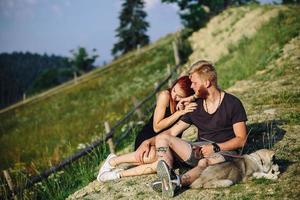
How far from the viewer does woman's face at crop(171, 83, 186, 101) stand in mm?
5116

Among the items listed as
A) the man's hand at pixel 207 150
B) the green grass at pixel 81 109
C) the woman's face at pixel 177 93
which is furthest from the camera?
the green grass at pixel 81 109

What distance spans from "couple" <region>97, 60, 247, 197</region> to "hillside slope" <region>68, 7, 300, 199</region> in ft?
0.96

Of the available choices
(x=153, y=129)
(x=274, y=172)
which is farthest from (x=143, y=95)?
(x=274, y=172)

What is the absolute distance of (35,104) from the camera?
33500 millimetres

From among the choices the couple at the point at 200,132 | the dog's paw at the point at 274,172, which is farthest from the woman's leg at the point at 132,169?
the dog's paw at the point at 274,172

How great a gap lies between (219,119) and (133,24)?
47.3m

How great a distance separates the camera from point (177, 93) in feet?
16.9

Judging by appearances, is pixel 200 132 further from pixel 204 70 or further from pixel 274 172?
pixel 274 172

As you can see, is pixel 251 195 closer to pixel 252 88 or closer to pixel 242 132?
pixel 242 132

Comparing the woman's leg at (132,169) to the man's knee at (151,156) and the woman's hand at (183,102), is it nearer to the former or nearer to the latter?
the man's knee at (151,156)

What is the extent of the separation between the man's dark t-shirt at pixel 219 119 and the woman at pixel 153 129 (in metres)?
0.13

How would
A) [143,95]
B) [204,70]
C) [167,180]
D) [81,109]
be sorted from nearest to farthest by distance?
1. [167,180]
2. [204,70]
3. [143,95]
4. [81,109]

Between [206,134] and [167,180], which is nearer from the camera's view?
[167,180]

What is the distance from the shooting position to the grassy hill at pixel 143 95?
5.65 m
